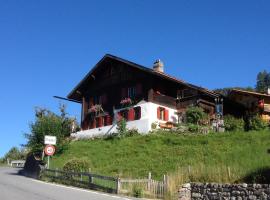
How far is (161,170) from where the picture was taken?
92.5 ft

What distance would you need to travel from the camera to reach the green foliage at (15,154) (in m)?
59.7

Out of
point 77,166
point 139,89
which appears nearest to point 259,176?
point 77,166

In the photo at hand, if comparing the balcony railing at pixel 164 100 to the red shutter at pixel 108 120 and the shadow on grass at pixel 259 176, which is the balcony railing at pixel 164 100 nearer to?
the red shutter at pixel 108 120

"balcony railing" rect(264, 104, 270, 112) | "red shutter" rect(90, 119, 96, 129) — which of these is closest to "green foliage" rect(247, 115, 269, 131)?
"balcony railing" rect(264, 104, 270, 112)

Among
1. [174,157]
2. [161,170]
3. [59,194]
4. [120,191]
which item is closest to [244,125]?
[174,157]

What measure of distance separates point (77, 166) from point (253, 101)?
23.3 metres

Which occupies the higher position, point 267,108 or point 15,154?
point 267,108

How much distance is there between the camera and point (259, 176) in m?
18.8

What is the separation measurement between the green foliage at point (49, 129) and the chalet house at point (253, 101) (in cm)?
1662

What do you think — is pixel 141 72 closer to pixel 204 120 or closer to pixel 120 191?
pixel 204 120

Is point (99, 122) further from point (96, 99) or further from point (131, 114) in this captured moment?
point (131, 114)

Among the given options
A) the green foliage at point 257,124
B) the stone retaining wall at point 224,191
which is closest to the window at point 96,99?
the green foliage at point 257,124

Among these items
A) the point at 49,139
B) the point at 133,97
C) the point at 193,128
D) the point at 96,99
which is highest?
the point at 96,99

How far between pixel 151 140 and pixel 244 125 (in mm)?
7631
